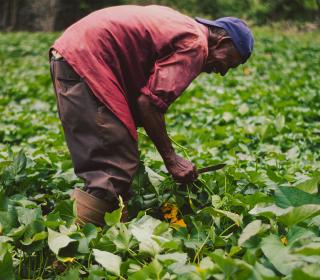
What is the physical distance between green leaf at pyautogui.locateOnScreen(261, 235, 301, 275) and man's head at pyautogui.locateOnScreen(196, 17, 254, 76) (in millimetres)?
1009

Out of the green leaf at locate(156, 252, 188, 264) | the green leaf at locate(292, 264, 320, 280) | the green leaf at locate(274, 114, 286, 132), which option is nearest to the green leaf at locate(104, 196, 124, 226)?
the green leaf at locate(156, 252, 188, 264)

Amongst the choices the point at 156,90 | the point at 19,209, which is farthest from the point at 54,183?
the point at 156,90

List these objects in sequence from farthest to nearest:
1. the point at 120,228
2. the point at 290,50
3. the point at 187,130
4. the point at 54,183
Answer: the point at 290,50 → the point at 187,130 → the point at 54,183 → the point at 120,228

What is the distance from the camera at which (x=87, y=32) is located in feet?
7.87

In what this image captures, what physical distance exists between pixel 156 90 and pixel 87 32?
46 cm

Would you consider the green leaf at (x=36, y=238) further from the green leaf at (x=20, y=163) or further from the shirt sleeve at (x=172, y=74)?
the green leaf at (x=20, y=163)

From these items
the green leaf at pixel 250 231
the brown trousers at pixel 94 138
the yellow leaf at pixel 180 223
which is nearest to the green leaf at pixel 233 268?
the green leaf at pixel 250 231

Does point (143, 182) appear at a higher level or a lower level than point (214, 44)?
lower

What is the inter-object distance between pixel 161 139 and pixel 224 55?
51 cm

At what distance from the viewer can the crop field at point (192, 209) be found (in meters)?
1.72

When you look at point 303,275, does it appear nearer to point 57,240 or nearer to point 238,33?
point 57,240

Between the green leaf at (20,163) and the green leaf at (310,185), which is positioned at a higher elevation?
the green leaf at (310,185)

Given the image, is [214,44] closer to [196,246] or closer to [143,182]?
[143,182]

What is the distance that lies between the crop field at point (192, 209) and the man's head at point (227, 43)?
55 centimetres
